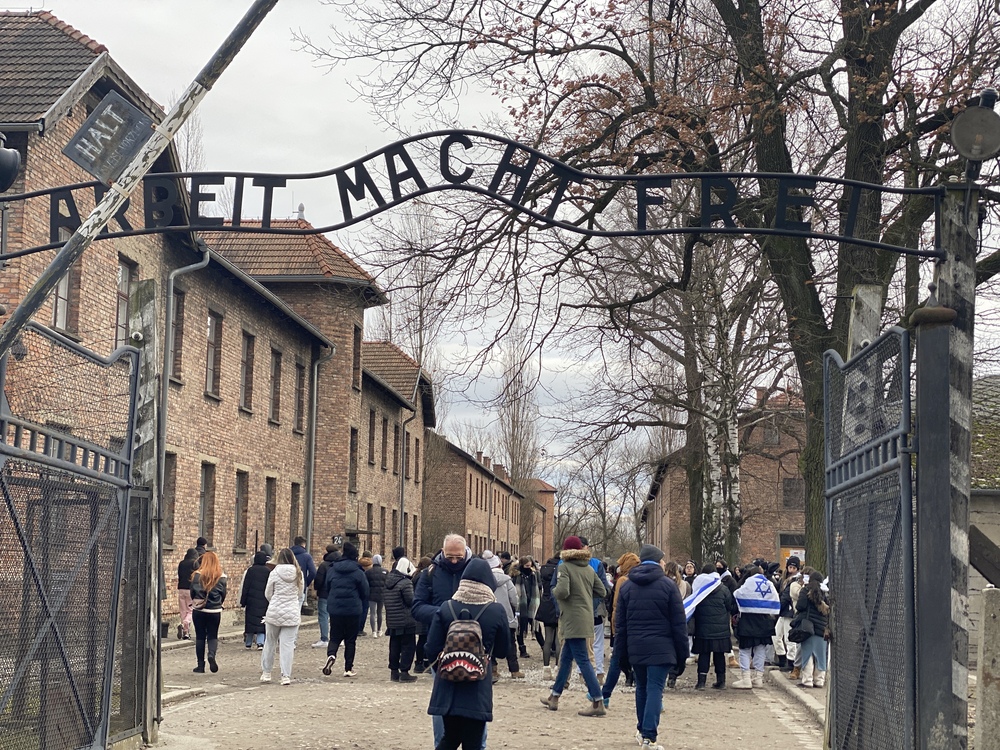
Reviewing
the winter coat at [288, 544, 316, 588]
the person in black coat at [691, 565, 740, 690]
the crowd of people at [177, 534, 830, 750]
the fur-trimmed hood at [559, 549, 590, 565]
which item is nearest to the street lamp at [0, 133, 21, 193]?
the crowd of people at [177, 534, 830, 750]

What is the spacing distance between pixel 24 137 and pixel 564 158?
789 centimetres

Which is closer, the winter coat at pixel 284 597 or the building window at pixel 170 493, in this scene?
the winter coat at pixel 284 597

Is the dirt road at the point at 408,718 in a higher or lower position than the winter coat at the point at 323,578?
lower

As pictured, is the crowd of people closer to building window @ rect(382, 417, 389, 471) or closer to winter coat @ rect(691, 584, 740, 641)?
winter coat @ rect(691, 584, 740, 641)

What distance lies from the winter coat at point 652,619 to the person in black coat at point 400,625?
18.1 feet

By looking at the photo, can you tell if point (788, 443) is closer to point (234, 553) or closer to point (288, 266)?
point (288, 266)

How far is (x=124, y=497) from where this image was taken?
31.8 feet

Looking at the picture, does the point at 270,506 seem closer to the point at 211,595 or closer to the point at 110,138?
the point at 211,595

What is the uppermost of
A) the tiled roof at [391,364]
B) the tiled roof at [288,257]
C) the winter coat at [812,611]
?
the tiled roof at [288,257]

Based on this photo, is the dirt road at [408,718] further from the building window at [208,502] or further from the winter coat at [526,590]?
the building window at [208,502]

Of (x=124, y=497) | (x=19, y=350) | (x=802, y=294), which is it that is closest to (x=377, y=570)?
(x=802, y=294)

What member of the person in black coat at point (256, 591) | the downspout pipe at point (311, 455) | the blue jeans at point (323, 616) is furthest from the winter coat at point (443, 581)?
the downspout pipe at point (311, 455)

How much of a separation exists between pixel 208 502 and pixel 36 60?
11141 mm

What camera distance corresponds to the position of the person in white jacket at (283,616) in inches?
639
